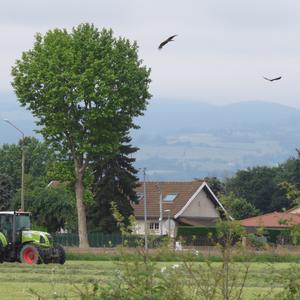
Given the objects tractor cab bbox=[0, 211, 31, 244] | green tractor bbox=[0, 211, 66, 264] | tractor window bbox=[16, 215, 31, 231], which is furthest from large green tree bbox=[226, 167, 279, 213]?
tractor cab bbox=[0, 211, 31, 244]

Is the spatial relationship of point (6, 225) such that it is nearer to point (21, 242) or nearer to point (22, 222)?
point (22, 222)

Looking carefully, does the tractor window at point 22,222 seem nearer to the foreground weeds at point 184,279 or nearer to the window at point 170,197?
the foreground weeds at point 184,279

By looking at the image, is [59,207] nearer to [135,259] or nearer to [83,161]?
[83,161]

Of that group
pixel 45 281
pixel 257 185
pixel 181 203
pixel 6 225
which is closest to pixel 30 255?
pixel 6 225

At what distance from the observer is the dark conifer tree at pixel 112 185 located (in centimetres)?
8388

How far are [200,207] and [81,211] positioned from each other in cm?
3576

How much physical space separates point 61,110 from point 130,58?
5.44 meters

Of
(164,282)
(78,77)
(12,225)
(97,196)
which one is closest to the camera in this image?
(164,282)

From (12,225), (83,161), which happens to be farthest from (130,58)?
(12,225)

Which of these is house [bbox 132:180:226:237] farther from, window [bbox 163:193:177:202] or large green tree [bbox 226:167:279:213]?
large green tree [bbox 226:167:279:213]

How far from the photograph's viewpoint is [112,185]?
83875 millimetres

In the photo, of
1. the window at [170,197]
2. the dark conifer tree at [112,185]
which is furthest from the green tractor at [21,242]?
the window at [170,197]

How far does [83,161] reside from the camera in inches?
2835

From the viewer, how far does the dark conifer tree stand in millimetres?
83875
